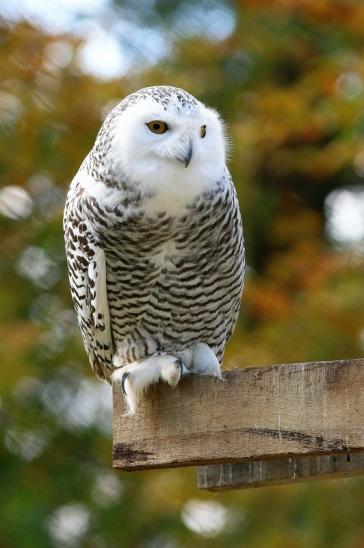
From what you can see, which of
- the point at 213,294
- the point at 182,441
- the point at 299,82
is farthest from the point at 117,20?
the point at 182,441

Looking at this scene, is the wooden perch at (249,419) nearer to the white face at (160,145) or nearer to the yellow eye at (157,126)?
the white face at (160,145)

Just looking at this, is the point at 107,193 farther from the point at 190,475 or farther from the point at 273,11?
the point at 273,11

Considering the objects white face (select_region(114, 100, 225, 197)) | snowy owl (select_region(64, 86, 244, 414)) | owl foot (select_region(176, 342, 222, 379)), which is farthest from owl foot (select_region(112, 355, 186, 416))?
white face (select_region(114, 100, 225, 197))

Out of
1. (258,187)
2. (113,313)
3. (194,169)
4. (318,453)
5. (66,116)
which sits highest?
(258,187)

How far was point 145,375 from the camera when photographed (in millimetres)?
3359

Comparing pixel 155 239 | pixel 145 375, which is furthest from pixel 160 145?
pixel 145 375

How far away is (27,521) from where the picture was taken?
682 cm

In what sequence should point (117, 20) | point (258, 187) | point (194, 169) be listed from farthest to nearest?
point (258, 187)
point (117, 20)
point (194, 169)

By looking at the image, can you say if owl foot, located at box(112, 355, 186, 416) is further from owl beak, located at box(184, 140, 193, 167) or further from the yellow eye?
the yellow eye

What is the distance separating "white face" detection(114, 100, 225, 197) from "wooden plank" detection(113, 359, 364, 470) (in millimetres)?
723

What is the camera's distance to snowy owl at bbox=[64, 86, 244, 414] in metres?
3.49

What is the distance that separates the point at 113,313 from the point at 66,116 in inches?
122

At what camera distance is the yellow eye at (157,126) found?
3.49 meters

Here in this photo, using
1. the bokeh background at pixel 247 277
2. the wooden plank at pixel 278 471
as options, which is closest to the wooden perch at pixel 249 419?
the wooden plank at pixel 278 471
